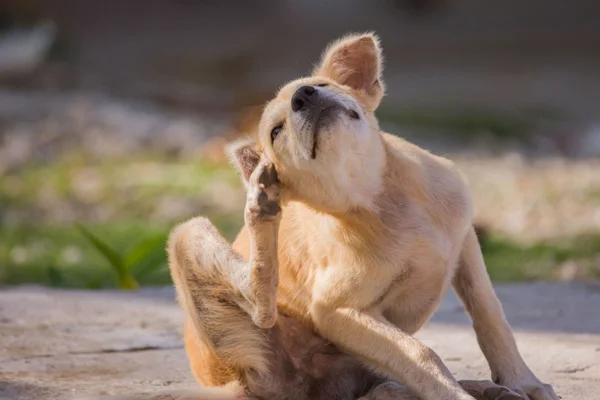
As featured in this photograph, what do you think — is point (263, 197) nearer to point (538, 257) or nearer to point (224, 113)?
point (538, 257)

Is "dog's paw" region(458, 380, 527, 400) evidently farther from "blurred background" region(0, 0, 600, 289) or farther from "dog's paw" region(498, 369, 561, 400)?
"blurred background" region(0, 0, 600, 289)

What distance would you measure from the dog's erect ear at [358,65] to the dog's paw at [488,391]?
1.05m

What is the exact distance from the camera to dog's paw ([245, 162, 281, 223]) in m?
3.26

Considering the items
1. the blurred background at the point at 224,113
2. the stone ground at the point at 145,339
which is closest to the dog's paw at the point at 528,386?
the stone ground at the point at 145,339

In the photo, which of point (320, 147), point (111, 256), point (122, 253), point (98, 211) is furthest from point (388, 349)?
point (98, 211)

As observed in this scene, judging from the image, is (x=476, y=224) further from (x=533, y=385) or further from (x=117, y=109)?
(x=117, y=109)

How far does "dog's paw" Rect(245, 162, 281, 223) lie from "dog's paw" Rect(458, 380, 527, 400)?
0.84 metres

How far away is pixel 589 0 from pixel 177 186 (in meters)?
8.65

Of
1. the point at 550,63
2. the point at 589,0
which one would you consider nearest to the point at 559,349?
the point at 550,63

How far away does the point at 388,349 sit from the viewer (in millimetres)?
3264

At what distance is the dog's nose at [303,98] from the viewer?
3.34 m

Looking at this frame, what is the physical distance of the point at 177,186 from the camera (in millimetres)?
8820

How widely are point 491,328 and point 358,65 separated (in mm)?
1054

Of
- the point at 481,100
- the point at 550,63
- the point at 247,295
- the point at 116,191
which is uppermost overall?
the point at 550,63
